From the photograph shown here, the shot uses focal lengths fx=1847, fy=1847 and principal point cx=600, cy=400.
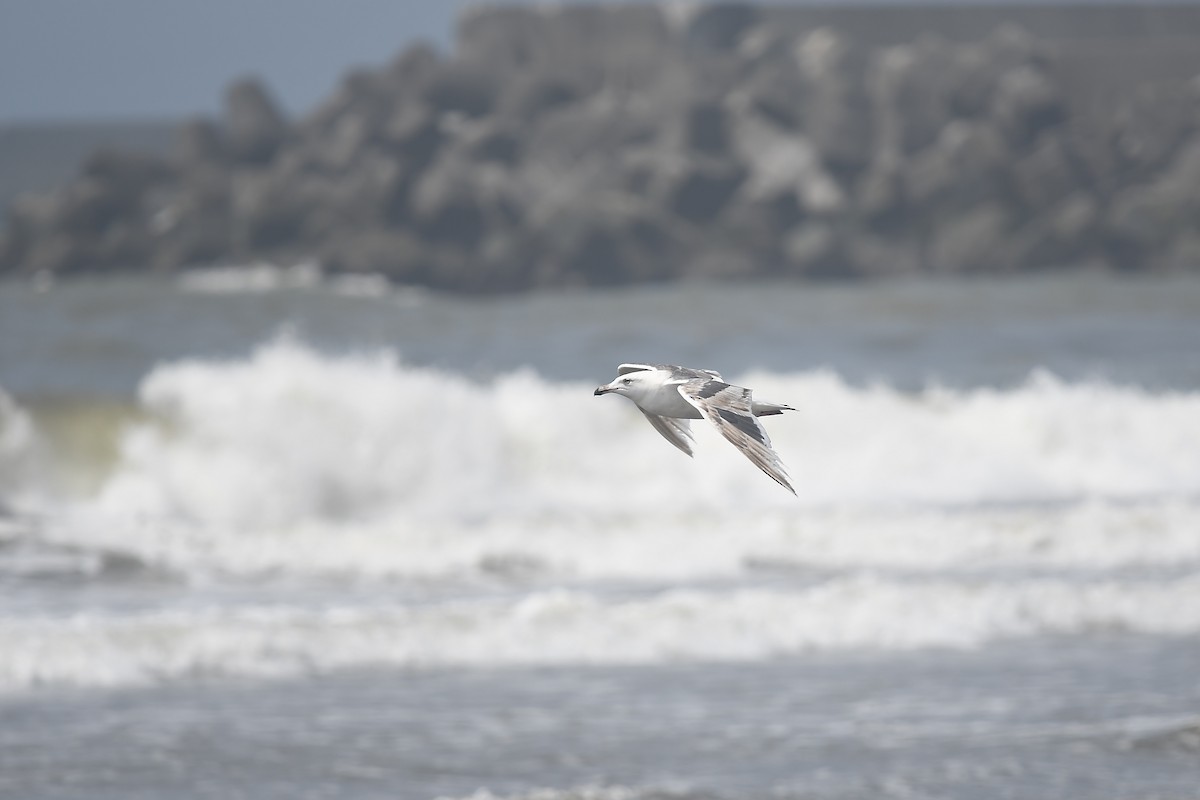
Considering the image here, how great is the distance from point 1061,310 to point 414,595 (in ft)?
73.8

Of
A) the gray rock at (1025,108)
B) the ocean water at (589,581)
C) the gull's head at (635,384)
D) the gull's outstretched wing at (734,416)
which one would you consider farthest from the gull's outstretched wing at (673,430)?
the gray rock at (1025,108)

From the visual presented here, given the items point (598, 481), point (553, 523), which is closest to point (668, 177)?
point (598, 481)

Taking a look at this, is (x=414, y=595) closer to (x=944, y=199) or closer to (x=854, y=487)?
(x=854, y=487)

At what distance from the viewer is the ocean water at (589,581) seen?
8164 millimetres

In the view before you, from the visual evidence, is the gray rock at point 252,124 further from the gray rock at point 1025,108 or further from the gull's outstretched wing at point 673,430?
the gull's outstretched wing at point 673,430

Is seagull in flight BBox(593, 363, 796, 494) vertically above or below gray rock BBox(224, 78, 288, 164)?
below

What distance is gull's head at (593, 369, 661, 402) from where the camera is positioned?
5977 mm

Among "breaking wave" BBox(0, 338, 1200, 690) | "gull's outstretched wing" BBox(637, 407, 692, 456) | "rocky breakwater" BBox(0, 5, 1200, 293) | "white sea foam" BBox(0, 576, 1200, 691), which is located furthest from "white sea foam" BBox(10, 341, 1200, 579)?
"rocky breakwater" BBox(0, 5, 1200, 293)

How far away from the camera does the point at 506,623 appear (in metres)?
10.6

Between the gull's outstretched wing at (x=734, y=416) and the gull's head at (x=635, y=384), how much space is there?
0.17 m

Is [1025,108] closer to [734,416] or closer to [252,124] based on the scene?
[252,124]

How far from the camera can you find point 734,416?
5555mm

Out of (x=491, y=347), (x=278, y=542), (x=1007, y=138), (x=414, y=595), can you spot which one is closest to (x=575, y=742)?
(x=414, y=595)

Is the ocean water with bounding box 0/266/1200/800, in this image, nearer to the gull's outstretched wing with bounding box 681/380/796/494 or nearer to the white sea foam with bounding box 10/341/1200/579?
the white sea foam with bounding box 10/341/1200/579
